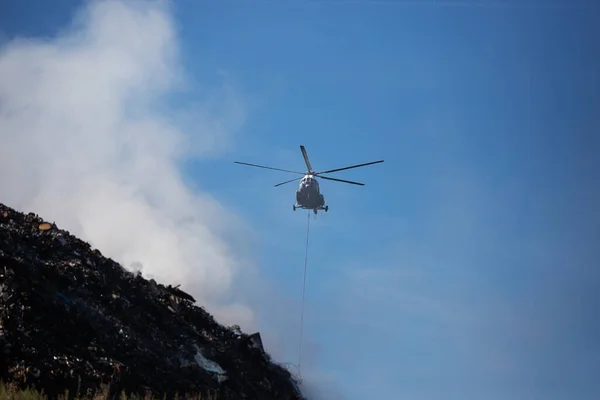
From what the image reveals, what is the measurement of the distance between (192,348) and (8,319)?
18.5 ft

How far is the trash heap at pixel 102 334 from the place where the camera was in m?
14.1

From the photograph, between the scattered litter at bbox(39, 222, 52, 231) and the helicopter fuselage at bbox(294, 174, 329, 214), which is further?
the helicopter fuselage at bbox(294, 174, 329, 214)

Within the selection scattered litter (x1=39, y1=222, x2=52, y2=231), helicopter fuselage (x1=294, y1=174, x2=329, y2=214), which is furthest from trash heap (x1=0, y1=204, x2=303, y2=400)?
helicopter fuselage (x1=294, y1=174, x2=329, y2=214)

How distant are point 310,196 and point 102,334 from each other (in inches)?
1138

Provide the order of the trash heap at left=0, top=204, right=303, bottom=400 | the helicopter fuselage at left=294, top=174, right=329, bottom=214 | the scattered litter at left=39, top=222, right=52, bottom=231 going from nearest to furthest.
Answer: the trash heap at left=0, top=204, right=303, bottom=400 < the scattered litter at left=39, top=222, right=52, bottom=231 < the helicopter fuselage at left=294, top=174, right=329, bottom=214

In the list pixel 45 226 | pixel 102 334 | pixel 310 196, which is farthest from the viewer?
pixel 310 196

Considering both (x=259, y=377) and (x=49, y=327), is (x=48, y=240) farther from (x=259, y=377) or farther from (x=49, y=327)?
(x=259, y=377)

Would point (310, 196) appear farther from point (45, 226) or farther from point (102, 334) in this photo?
point (102, 334)

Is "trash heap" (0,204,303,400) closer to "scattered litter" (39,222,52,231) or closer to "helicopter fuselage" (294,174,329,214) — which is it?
"scattered litter" (39,222,52,231)

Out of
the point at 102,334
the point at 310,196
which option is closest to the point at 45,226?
the point at 102,334

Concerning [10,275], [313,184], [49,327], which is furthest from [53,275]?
[313,184]

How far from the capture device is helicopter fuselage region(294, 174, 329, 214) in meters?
44.4

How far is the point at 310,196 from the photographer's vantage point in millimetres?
44375

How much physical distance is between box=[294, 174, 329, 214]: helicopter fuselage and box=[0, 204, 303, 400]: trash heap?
22.3m
